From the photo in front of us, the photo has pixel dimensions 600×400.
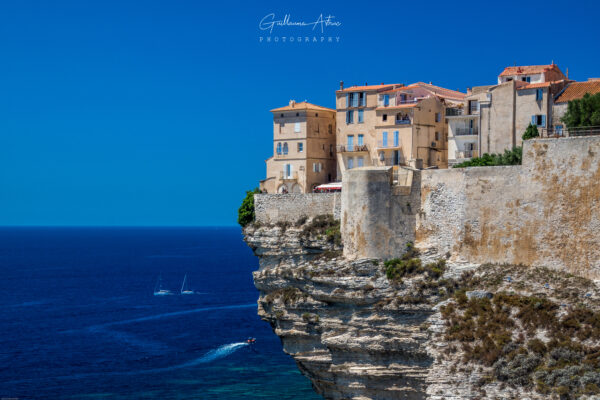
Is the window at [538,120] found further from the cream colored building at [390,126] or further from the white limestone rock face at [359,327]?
the white limestone rock face at [359,327]

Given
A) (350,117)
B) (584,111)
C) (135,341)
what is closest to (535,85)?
(584,111)

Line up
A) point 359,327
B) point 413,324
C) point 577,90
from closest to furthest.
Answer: point 413,324 < point 359,327 < point 577,90

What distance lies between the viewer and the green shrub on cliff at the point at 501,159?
140 feet

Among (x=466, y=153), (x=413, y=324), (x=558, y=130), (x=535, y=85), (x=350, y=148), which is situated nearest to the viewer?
(x=413, y=324)

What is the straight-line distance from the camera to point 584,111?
1647 inches

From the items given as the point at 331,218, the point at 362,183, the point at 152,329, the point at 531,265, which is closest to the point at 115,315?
the point at 152,329

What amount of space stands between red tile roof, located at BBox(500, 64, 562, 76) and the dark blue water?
24.3 metres

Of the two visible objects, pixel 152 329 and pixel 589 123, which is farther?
pixel 152 329

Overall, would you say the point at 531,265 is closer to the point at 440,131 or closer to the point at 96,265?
the point at 440,131

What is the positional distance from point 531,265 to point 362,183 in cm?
914

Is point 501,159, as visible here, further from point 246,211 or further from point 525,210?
point 246,211

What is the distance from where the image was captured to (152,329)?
75.2m

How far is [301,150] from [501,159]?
14.0 meters

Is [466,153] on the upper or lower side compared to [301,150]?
lower
